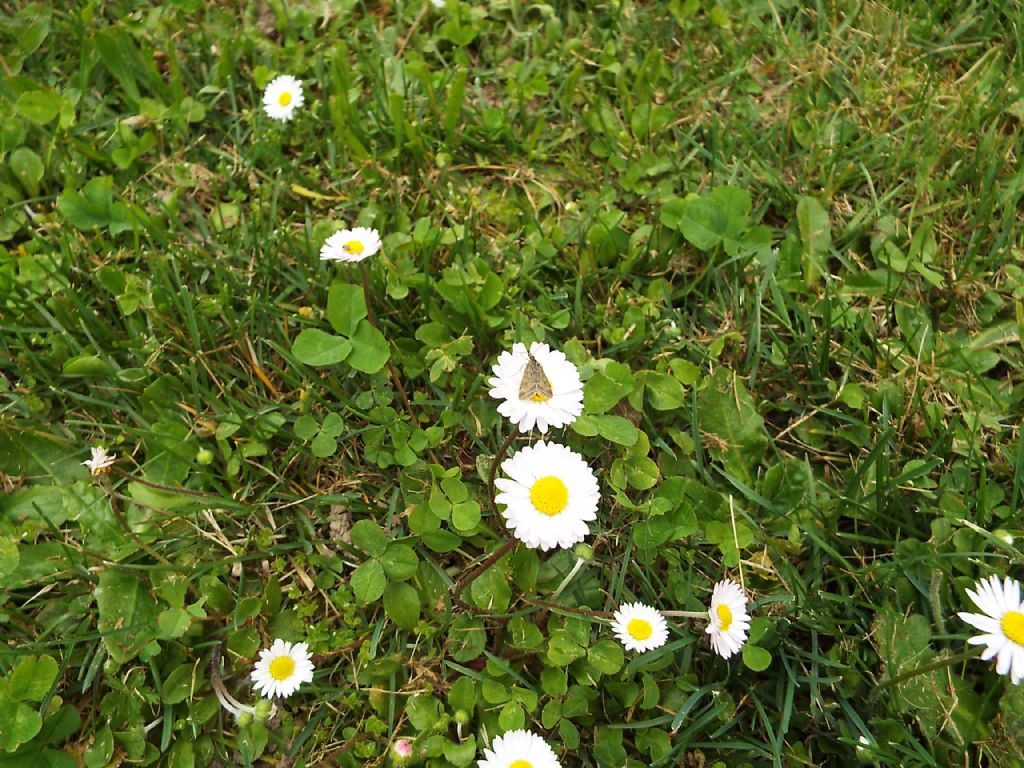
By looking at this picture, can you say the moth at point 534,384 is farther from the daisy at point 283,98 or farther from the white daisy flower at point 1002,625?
the daisy at point 283,98

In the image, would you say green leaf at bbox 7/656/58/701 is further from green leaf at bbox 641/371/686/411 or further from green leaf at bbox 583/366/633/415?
green leaf at bbox 641/371/686/411

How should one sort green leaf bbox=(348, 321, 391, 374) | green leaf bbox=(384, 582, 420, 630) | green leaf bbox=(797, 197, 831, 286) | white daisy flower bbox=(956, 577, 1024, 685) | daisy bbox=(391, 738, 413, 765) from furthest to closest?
green leaf bbox=(797, 197, 831, 286), green leaf bbox=(348, 321, 391, 374), green leaf bbox=(384, 582, 420, 630), daisy bbox=(391, 738, 413, 765), white daisy flower bbox=(956, 577, 1024, 685)

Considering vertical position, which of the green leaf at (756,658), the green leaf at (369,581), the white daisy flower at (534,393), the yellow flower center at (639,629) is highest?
the white daisy flower at (534,393)

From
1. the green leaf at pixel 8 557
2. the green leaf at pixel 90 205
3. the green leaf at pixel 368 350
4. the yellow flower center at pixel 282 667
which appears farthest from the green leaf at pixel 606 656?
the green leaf at pixel 90 205

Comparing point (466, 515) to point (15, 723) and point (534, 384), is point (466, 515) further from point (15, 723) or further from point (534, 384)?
point (15, 723)

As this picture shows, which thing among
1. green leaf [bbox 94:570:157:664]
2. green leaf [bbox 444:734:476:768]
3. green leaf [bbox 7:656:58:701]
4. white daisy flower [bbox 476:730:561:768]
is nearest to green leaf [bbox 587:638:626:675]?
white daisy flower [bbox 476:730:561:768]
